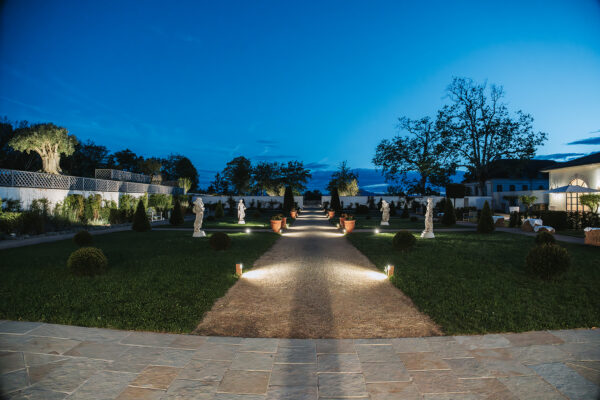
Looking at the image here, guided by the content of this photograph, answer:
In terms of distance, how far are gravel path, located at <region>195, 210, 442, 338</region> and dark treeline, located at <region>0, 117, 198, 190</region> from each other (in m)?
25.4

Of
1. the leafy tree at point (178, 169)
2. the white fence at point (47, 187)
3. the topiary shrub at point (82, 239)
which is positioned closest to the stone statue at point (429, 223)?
the topiary shrub at point (82, 239)

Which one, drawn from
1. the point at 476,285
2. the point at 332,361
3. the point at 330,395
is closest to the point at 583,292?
the point at 476,285

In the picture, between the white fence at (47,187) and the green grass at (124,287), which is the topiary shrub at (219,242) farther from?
the white fence at (47,187)

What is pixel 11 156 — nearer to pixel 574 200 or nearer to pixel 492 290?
pixel 492 290

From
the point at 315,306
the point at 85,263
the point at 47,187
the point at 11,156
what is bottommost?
the point at 315,306

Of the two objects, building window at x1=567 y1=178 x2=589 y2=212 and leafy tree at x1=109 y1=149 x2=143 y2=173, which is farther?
leafy tree at x1=109 y1=149 x2=143 y2=173

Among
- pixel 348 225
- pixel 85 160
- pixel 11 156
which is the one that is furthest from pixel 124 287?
pixel 85 160

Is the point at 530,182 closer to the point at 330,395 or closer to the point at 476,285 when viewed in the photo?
the point at 476,285

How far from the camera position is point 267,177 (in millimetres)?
64000

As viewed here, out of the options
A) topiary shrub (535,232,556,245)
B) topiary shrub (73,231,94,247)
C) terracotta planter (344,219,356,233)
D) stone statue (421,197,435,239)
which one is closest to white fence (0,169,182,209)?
topiary shrub (73,231,94,247)

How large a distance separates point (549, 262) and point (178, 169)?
67.3 meters

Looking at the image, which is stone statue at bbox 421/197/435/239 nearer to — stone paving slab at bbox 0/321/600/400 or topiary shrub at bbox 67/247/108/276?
stone paving slab at bbox 0/321/600/400

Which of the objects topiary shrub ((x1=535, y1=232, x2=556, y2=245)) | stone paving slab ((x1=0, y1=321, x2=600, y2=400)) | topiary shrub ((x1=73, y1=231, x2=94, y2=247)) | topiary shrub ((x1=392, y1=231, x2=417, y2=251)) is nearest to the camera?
stone paving slab ((x1=0, y1=321, x2=600, y2=400))

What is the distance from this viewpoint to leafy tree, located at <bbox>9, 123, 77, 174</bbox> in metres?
21.6
